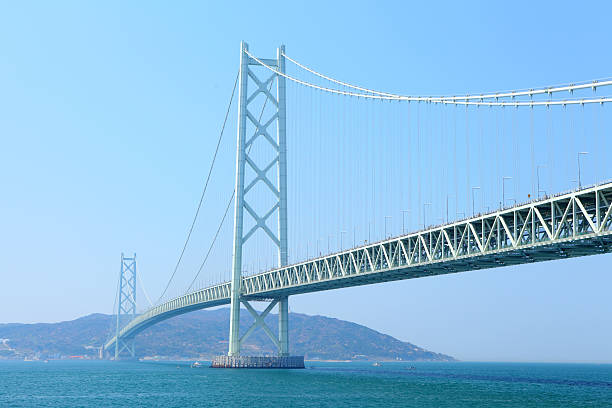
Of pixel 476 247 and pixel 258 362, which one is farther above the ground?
pixel 476 247

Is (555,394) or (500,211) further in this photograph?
(555,394)

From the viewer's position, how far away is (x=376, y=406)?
39.9 meters

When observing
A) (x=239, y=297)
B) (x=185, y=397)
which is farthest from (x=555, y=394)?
(x=239, y=297)

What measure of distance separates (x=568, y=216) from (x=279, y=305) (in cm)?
4057

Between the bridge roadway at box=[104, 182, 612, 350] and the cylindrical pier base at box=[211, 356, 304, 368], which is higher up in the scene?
the bridge roadway at box=[104, 182, 612, 350]

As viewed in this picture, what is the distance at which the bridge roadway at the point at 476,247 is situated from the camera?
124ft

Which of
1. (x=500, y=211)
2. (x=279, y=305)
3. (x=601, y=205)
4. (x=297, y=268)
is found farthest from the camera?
(x=279, y=305)

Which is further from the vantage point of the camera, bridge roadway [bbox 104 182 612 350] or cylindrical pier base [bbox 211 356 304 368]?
cylindrical pier base [bbox 211 356 304 368]

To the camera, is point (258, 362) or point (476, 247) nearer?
point (476, 247)

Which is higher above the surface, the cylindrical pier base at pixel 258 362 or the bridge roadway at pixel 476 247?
the bridge roadway at pixel 476 247

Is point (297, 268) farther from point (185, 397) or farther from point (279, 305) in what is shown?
point (185, 397)

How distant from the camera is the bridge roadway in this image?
3769cm

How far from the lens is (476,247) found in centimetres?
4709

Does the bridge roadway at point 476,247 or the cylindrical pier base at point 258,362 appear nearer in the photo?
the bridge roadway at point 476,247
